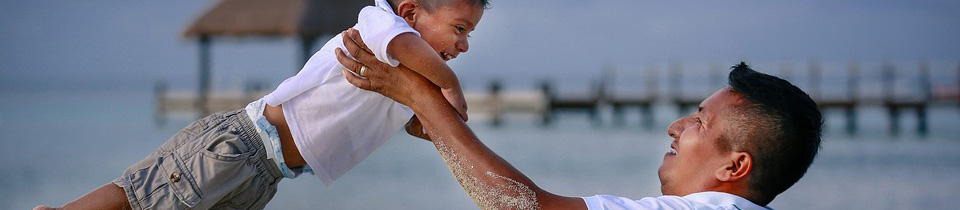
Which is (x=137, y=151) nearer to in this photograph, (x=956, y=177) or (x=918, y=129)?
(x=956, y=177)

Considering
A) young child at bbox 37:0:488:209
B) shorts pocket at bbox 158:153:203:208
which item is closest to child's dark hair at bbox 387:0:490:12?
young child at bbox 37:0:488:209

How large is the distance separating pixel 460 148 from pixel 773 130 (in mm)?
725

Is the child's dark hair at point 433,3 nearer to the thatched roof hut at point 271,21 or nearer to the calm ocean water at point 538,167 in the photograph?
the calm ocean water at point 538,167

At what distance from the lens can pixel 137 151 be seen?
16.2 meters

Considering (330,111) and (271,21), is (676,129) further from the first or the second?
(271,21)

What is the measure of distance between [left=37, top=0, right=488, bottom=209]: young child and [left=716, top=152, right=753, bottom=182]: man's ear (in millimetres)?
780

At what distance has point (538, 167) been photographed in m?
13.4

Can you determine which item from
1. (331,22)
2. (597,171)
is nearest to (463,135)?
(597,171)

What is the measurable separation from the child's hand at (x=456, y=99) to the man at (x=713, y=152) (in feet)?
0.11

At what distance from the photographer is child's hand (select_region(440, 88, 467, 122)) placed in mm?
2645

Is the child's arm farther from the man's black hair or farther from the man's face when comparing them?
the man's black hair

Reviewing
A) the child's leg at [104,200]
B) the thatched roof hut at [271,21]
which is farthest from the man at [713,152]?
the thatched roof hut at [271,21]

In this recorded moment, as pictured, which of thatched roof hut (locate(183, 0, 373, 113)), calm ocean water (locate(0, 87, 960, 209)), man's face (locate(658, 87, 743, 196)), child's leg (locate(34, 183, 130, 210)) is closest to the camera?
man's face (locate(658, 87, 743, 196))

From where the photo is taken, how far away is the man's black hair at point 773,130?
2410mm
